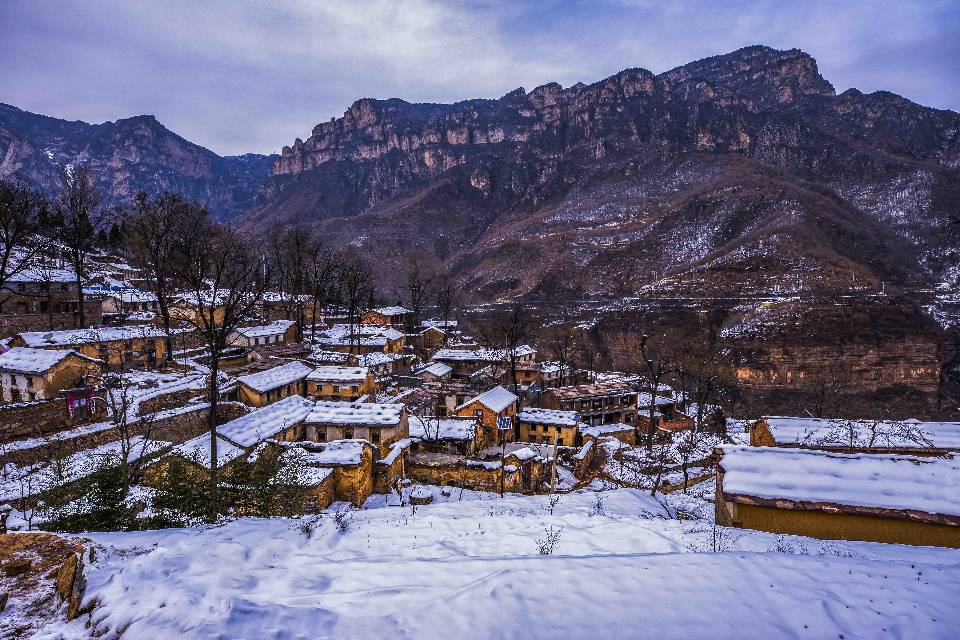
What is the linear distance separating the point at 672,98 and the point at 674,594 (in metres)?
227

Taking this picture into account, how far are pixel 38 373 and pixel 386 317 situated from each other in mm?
44702

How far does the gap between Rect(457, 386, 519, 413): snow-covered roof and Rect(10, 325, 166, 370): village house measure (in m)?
23.0

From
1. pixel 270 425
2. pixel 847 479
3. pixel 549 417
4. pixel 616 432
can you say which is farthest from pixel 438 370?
pixel 847 479

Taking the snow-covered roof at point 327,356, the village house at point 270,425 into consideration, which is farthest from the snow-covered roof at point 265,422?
the snow-covered roof at point 327,356

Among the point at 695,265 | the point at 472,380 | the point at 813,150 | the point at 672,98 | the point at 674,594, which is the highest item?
the point at 672,98

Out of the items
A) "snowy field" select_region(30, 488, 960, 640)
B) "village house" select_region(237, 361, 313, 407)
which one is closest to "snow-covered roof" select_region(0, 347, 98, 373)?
"village house" select_region(237, 361, 313, 407)

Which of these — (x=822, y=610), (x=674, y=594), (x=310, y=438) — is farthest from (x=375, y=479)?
(x=822, y=610)

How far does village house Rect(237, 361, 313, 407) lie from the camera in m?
29.2

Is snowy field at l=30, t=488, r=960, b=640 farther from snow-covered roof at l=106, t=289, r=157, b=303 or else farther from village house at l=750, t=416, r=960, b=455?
snow-covered roof at l=106, t=289, r=157, b=303

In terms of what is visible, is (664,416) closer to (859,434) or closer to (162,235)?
(859,434)

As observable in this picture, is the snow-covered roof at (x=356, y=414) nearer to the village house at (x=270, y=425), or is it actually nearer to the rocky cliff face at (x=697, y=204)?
the village house at (x=270, y=425)

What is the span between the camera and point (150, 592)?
555 centimetres

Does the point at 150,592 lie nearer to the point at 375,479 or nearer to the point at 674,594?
the point at 674,594

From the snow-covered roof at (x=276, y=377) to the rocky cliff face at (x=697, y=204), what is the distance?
73.3 m
